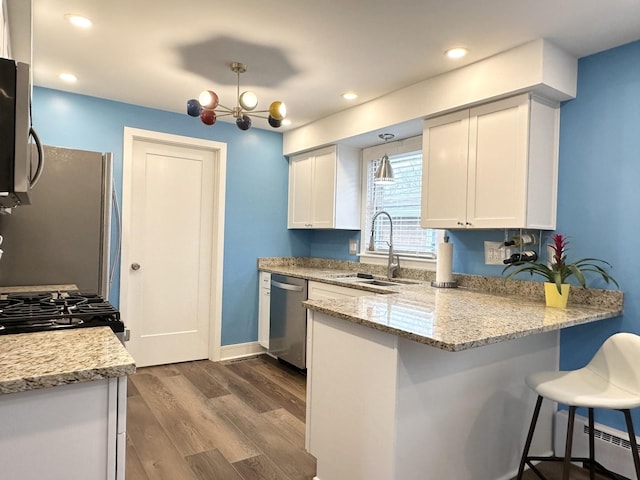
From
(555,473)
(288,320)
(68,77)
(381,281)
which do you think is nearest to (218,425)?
(288,320)

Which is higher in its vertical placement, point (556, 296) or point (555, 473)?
point (556, 296)

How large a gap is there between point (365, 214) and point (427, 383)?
8.04 ft

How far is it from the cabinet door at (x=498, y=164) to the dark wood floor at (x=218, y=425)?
1421 mm

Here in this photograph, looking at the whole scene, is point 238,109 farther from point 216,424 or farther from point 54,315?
point 216,424

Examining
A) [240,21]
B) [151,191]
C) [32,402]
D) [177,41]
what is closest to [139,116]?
[151,191]

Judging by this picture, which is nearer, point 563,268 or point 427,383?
point 427,383

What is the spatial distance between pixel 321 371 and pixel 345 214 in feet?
7.02

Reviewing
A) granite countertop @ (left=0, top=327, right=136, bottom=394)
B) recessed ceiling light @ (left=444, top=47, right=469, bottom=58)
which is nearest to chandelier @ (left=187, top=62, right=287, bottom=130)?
recessed ceiling light @ (left=444, top=47, right=469, bottom=58)

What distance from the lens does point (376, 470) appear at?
1725mm

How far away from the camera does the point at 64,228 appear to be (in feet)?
8.27

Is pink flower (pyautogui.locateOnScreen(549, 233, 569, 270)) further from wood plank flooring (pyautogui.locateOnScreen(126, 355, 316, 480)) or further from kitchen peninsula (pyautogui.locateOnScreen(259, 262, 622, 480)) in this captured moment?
wood plank flooring (pyautogui.locateOnScreen(126, 355, 316, 480))

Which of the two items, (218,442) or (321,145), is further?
(321,145)

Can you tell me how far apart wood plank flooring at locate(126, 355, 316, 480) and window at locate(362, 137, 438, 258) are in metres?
1.48

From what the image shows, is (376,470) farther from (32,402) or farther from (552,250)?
(552,250)
